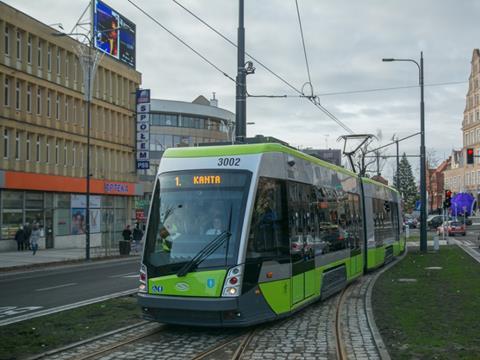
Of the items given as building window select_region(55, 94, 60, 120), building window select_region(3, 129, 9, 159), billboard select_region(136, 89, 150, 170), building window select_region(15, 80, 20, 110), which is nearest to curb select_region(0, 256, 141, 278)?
building window select_region(3, 129, 9, 159)

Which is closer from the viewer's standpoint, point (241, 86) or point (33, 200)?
point (241, 86)

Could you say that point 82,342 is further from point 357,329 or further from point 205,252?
point 357,329

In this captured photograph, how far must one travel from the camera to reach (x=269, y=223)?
31.3ft

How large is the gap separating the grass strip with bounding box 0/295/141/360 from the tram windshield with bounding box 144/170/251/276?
166cm

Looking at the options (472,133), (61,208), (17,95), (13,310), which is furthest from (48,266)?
(472,133)

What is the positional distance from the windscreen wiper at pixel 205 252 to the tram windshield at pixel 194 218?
33mm

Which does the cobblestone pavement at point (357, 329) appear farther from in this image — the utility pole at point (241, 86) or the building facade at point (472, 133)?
the building facade at point (472, 133)

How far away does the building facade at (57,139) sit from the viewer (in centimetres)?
3491

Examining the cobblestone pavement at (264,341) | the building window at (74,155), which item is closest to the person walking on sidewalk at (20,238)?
the building window at (74,155)

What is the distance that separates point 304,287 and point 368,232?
7.90 meters

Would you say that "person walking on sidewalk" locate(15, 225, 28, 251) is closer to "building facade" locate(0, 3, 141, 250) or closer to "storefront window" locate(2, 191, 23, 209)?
"building facade" locate(0, 3, 141, 250)

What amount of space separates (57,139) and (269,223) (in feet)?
108

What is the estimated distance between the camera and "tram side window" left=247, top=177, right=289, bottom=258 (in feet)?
30.1

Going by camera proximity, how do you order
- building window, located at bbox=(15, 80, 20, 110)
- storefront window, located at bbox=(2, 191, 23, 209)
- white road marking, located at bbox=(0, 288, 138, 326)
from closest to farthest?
white road marking, located at bbox=(0, 288, 138, 326) → storefront window, located at bbox=(2, 191, 23, 209) → building window, located at bbox=(15, 80, 20, 110)
